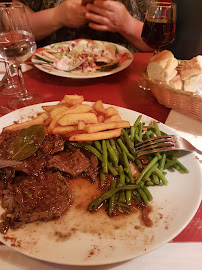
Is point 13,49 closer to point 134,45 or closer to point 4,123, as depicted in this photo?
point 4,123

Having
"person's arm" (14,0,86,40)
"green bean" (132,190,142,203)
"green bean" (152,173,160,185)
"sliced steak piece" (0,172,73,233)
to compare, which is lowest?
"green bean" (132,190,142,203)

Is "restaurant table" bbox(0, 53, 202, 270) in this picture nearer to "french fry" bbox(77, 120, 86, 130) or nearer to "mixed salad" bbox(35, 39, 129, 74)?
"mixed salad" bbox(35, 39, 129, 74)

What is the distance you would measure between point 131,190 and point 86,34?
3.69 m

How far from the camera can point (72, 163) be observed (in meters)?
1.44

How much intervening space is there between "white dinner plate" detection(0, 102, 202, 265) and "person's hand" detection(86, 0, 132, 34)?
3006 millimetres

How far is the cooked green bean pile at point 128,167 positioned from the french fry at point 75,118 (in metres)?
0.17

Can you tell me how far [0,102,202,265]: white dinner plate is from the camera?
0.98 metres

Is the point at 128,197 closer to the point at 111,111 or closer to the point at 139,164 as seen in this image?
the point at 139,164

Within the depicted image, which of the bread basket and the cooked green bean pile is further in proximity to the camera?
the bread basket

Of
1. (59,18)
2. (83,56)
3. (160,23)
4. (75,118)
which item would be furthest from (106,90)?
(59,18)

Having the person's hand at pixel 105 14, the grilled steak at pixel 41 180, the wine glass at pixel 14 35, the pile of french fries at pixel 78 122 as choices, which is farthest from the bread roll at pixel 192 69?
the person's hand at pixel 105 14

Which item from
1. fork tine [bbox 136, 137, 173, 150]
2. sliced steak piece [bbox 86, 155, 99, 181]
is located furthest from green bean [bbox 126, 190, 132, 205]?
fork tine [bbox 136, 137, 173, 150]

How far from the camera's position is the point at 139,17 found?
436cm

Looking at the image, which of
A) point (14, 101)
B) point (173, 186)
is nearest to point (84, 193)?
point (173, 186)
